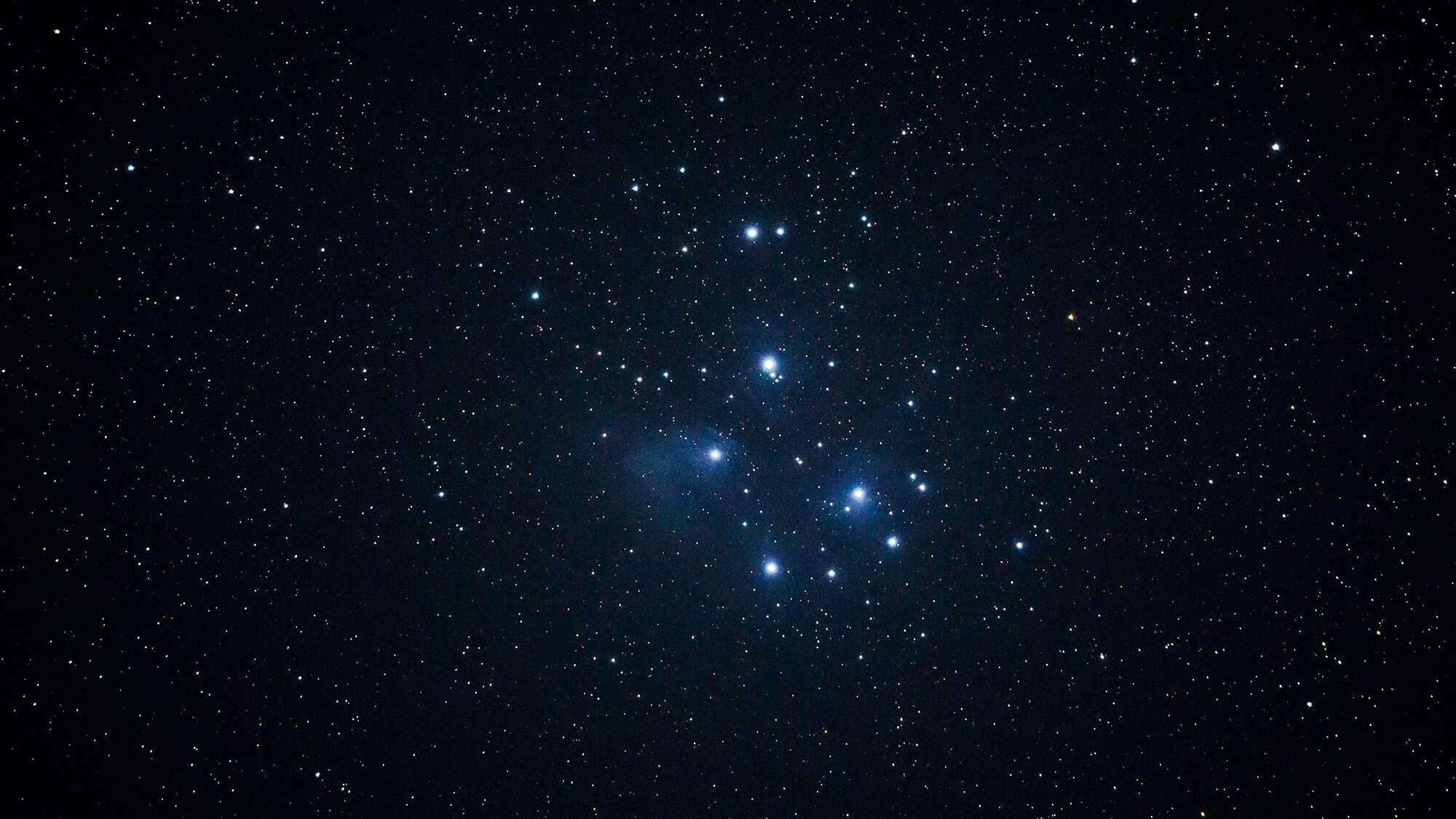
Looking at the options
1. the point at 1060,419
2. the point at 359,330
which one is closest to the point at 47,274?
the point at 359,330

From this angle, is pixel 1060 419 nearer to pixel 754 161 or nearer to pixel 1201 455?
pixel 1201 455

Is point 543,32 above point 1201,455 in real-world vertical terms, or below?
above

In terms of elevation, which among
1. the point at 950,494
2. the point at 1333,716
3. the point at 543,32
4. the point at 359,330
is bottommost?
the point at 1333,716

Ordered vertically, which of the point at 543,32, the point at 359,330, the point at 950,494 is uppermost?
the point at 543,32

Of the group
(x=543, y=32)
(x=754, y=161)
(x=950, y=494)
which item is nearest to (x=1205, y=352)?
(x=950, y=494)

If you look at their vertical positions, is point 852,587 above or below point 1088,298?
below

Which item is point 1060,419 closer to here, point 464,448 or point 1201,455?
point 1201,455
